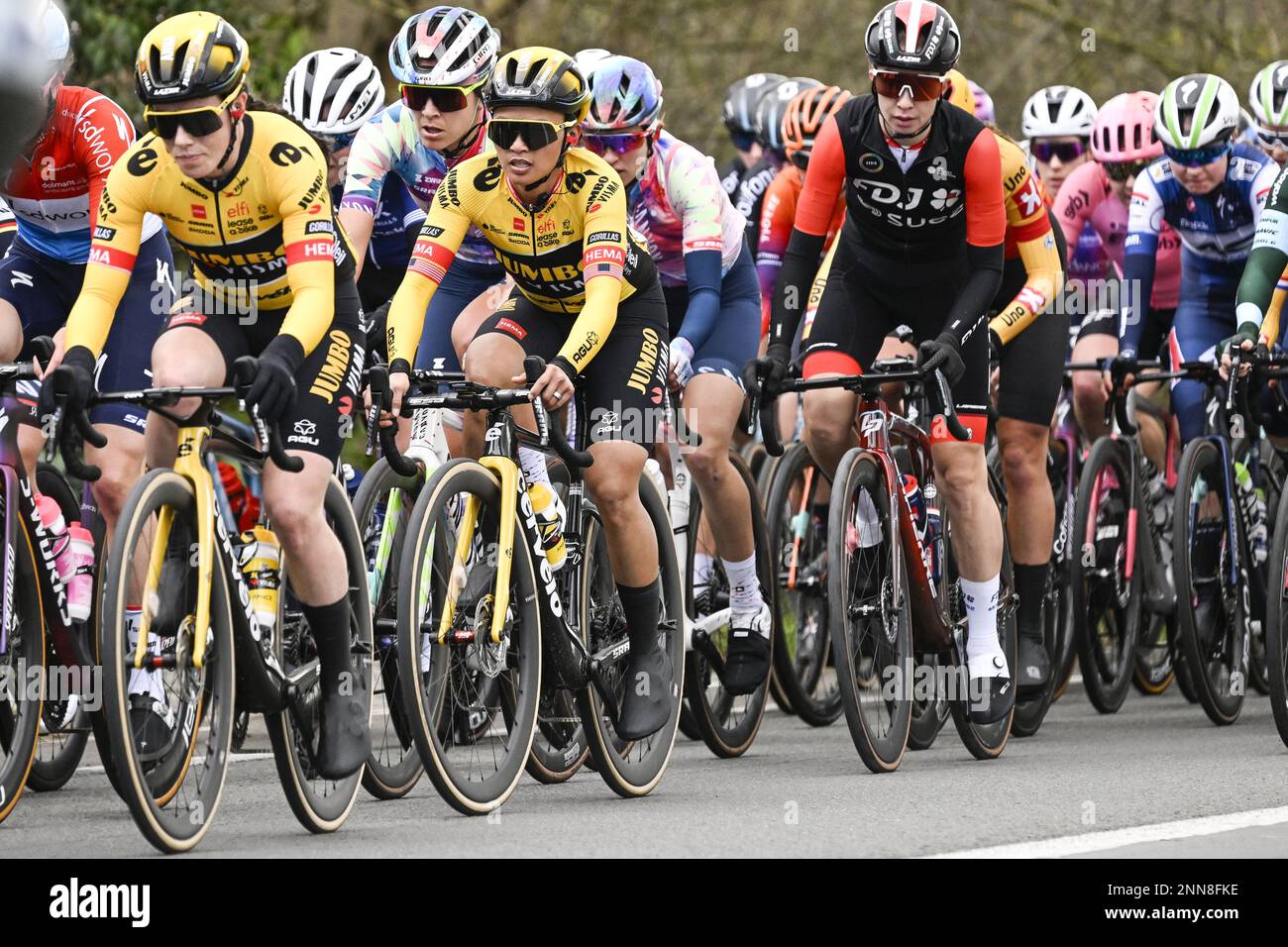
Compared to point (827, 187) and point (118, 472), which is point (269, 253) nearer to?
point (118, 472)

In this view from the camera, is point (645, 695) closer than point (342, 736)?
No

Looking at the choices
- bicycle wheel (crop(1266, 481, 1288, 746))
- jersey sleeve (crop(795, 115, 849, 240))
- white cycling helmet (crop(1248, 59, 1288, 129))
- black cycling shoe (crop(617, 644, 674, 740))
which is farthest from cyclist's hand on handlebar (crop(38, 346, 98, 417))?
white cycling helmet (crop(1248, 59, 1288, 129))

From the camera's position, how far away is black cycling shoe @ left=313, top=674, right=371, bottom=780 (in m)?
6.06

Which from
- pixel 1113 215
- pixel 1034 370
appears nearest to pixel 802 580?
pixel 1034 370

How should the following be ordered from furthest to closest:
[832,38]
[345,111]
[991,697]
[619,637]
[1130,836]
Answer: [832,38], [345,111], [991,697], [619,637], [1130,836]

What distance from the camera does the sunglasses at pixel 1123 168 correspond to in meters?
10.9

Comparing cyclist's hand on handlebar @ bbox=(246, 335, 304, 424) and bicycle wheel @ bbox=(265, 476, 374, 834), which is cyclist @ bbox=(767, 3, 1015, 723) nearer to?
bicycle wheel @ bbox=(265, 476, 374, 834)

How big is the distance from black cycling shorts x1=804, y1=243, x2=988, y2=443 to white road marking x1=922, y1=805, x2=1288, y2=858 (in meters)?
2.11

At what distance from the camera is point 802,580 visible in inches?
359

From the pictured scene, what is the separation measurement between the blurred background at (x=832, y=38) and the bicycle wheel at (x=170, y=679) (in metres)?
10.8

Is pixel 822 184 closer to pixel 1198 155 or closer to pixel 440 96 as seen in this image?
pixel 440 96

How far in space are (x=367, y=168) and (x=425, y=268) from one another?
1.70 metres

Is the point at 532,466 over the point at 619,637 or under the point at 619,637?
over

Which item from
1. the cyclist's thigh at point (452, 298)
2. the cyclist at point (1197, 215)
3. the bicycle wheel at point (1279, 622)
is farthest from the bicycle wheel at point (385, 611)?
the cyclist at point (1197, 215)
